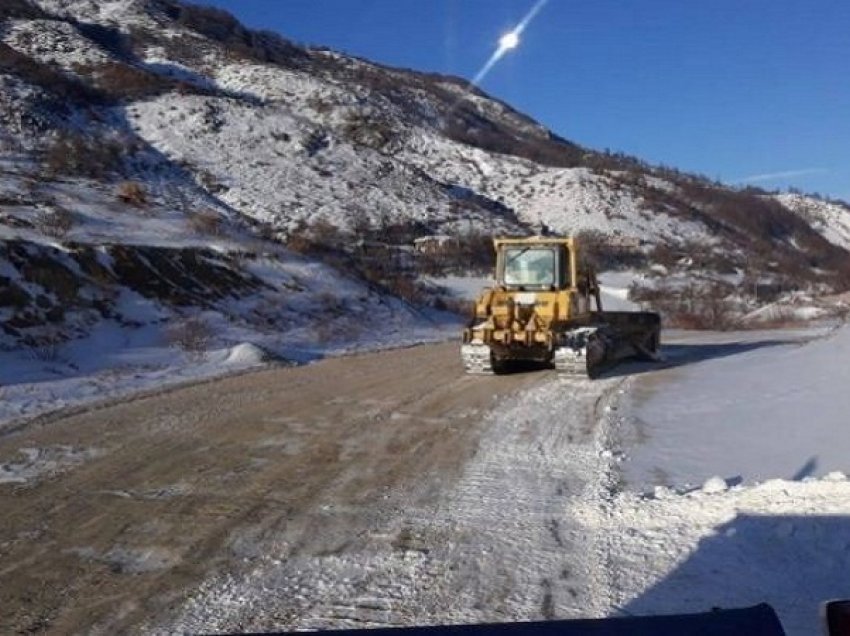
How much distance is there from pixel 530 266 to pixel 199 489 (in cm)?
1090

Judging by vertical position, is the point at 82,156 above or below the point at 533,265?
above

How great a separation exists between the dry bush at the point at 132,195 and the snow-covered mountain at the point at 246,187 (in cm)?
18

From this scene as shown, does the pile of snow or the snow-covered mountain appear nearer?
the snow-covered mountain

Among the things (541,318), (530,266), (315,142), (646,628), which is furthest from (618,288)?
(646,628)

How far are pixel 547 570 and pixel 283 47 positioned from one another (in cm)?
9139

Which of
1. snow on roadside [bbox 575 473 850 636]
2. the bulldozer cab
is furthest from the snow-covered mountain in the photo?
snow on roadside [bbox 575 473 850 636]

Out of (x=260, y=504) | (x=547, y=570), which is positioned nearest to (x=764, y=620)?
(x=547, y=570)

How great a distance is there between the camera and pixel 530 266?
58.1 feet

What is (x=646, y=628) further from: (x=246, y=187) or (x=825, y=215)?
(x=825, y=215)

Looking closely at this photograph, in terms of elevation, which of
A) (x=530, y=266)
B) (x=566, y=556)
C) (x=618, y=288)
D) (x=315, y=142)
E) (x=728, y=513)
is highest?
(x=315, y=142)

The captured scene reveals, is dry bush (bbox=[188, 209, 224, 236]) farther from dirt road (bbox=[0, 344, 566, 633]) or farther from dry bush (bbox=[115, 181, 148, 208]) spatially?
dirt road (bbox=[0, 344, 566, 633])

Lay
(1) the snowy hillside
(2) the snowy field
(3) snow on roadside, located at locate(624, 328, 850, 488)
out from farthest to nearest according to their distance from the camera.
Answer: (1) the snowy hillside
(2) the snowy field
(3) snow on roadside, located at locate(624, 328, 850, 488)

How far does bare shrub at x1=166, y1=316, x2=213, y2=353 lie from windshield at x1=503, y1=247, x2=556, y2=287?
639 centimetres

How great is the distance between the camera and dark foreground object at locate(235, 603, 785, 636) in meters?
2.89
